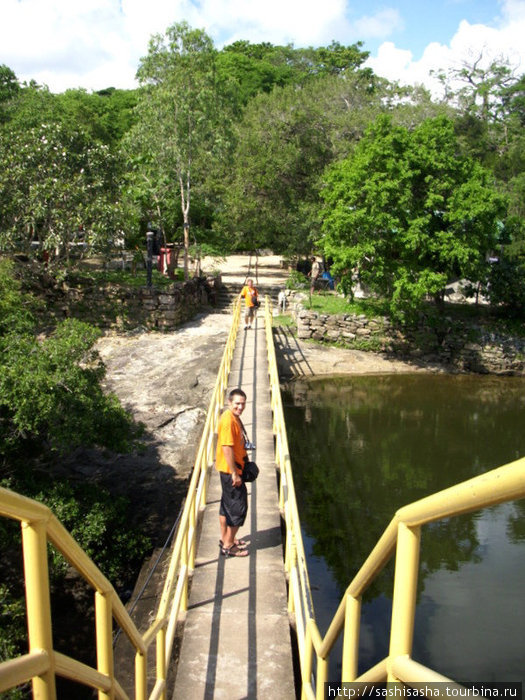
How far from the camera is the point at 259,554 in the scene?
6.92 meters

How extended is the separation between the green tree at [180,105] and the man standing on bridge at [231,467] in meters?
20.0

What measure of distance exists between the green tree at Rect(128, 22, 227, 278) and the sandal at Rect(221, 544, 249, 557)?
66.6ft

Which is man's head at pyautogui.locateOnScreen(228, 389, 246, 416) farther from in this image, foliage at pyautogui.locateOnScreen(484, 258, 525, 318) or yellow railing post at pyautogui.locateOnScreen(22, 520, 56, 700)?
foliage at pyautogui.locateOnScreen(484, 258, 525, 318)

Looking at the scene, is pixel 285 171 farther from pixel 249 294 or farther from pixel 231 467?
pixel 231 467

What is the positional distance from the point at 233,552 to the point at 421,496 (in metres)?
7.50

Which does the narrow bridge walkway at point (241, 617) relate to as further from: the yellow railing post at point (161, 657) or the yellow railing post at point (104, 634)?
the yellow railing post at point (104, 634)

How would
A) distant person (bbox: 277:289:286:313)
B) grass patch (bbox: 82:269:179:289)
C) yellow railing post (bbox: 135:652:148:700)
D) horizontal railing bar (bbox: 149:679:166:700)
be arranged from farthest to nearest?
distant person (bbox: 277:289:286:313) → grass patch (bbox: 82:269:179:289) → horizontal railing bar (bbox: 149:679:166:700) → yellow railing post (bbox: 135:652:148:700)

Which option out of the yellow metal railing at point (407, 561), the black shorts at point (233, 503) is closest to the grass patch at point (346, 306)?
the black shorts at point (233, 503)

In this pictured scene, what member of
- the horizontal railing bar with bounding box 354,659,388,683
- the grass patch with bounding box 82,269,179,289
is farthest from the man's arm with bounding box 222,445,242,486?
the grass patch with bounding box 82,269,179,289

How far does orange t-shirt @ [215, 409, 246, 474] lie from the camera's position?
6473 millimetres

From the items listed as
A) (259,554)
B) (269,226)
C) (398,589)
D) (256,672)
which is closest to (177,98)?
(269,226)

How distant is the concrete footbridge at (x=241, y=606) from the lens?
1.75 m

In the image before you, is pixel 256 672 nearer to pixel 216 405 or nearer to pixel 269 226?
pixel 216 405

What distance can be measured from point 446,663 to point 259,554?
337 cm
